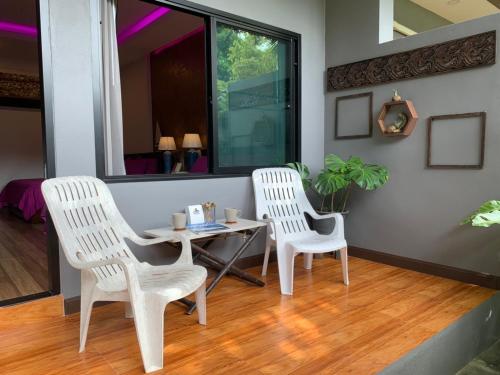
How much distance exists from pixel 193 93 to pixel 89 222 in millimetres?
3490

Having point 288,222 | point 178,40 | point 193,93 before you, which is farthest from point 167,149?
point 288,222

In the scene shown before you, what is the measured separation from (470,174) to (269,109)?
187 centimetres

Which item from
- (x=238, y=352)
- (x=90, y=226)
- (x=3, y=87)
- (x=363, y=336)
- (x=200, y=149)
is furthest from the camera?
(x=3, y=87)

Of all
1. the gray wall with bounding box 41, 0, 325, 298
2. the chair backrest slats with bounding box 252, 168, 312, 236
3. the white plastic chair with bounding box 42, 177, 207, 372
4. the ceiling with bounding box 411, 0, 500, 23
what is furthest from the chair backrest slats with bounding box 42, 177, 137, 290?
the ceiling with bounding box 411, 0, 500, 23

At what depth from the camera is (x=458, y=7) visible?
5055 mm

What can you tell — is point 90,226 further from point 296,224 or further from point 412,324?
point 412,324

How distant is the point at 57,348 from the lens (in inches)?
77.9

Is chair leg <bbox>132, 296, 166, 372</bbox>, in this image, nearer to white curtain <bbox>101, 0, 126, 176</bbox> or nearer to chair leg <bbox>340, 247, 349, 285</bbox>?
white curtain <bbox>101, 0, 126, 176</bbox>

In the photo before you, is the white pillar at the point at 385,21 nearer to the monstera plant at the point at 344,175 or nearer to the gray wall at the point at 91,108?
the gray wall at the point at 91,108

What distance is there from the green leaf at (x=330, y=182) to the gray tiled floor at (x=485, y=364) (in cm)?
160

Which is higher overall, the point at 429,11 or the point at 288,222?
the point at 429,11

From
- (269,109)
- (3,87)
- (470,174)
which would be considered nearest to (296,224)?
(269,109)

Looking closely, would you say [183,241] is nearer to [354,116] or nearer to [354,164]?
[354,164]

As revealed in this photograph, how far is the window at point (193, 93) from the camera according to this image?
8.84ft
